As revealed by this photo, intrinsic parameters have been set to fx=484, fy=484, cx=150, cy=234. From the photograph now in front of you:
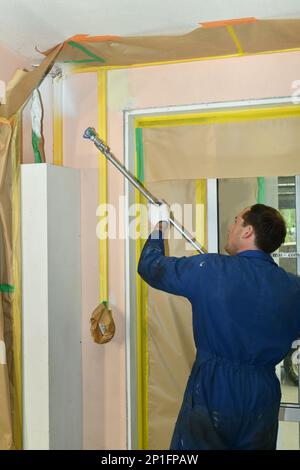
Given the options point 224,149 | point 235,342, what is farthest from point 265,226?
point 224,149

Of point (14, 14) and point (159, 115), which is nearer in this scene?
point (14, 14)

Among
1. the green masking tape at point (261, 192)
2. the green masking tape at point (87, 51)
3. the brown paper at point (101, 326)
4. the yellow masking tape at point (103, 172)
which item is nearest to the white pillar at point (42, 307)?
the brown paper at point (101, 326)

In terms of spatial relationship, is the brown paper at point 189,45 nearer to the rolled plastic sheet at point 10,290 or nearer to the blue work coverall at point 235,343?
the rolled plastic sheet at point 10,290

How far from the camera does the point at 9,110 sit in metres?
1.85

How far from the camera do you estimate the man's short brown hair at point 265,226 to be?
1713 millimetres

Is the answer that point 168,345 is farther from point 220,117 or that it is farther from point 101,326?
point 220,117

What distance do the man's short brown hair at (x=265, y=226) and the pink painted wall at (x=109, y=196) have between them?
702 mm

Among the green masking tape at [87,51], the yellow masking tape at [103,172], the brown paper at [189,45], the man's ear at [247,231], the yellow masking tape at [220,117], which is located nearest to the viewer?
the man's ear at [247,231]

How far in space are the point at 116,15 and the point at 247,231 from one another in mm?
920

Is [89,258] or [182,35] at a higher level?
[182,35]

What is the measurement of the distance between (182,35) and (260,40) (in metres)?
0.31

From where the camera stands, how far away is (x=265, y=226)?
173cm

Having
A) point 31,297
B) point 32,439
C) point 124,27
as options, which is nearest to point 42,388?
point 32,439
